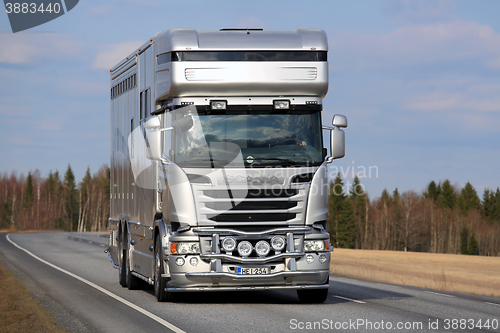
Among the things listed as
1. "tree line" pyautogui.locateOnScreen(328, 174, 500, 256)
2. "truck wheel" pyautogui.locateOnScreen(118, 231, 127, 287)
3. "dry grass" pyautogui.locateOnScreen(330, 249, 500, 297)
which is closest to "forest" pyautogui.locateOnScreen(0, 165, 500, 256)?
"tree line" pyautogui.locateOnScreen(328, 174, 500, 256)

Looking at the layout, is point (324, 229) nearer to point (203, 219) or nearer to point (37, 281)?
point (203, 219)

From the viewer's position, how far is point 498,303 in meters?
13.8

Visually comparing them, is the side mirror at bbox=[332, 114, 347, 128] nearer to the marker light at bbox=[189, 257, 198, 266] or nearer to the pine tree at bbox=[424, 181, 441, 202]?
the marker light at bbox=[189, 257, 198, 266]

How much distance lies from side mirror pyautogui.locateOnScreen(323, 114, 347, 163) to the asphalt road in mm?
2640

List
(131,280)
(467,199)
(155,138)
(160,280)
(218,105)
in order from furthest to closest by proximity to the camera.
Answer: (467,199)
(131,280)
(160,280)
(218,105)
(155,138)

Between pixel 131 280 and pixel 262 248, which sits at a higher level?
pixel 262 248

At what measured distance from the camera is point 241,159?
11359mm

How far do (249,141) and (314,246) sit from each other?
210 cm

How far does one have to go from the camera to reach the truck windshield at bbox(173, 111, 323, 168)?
37.3ft

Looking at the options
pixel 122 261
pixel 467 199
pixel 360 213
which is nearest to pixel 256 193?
pixel 122 261

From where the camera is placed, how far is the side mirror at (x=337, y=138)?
11.8m

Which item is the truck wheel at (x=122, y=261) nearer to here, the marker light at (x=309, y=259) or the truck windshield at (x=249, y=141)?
the truck windshield at (x=249, y=141)

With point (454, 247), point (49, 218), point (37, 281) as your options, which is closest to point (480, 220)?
point (454, 247)

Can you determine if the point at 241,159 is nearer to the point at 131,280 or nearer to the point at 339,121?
the point at 339,121
